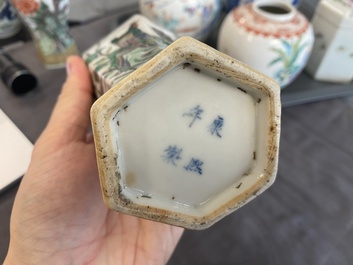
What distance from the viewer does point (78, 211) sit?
42 centimetres

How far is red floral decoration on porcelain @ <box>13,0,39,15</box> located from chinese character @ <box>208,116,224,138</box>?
1.44 ft

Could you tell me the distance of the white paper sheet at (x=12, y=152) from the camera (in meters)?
0.49

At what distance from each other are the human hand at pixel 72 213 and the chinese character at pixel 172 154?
20 centimetres

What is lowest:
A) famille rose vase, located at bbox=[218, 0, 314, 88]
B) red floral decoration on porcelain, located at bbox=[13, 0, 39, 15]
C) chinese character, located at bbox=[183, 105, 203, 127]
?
famille rose vase, located at bbox=[218, 0, 314, 88]

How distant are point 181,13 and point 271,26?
0.50ft

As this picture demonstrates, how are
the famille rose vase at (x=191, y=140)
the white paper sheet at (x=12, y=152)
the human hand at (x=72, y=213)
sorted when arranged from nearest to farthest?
the famille rose vase at (x=191, y=140) < the human hand at (x=72, y=213) < the white paper sheet at (x=12, y=152)

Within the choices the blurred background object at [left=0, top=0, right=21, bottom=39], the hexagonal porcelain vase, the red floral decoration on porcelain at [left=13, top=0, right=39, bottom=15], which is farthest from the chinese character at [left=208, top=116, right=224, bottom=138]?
the blurred background object at [left=0, top=0, right=21, bottom=39]

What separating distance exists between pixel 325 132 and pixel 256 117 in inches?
14.0

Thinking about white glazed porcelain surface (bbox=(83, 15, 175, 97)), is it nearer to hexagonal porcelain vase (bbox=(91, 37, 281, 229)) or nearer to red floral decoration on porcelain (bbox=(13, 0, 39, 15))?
hexagonal porcelain vase (bbox=(91, 37, 281, 229))

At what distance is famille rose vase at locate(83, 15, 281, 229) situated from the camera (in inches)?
9.8

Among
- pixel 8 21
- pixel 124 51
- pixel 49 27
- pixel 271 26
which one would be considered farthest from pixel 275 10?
pixel 8 21

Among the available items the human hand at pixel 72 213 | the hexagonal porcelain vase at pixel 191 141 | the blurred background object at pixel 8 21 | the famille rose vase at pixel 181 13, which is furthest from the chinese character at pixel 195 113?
the blurred background object at pixel 8 21

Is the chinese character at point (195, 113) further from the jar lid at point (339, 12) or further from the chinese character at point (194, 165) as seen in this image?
the jar lid at point (339, 12)

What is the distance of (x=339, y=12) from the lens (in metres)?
0.53
